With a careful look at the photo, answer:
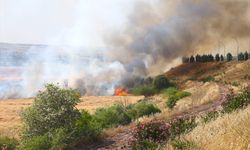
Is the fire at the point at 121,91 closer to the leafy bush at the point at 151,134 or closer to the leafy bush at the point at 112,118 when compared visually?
the leafy bush at the point at 112,118

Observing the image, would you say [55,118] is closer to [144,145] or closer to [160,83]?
[144,145]

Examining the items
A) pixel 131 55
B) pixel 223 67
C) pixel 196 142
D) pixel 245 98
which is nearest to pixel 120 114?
pixel 245 98

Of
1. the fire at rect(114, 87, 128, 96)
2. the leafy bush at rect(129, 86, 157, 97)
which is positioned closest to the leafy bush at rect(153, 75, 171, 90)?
the leafy bush at rect(129, 86, 157, 97)

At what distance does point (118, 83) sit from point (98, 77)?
4.50m

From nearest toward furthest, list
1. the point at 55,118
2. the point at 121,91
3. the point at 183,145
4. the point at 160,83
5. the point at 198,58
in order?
the point at 183,145 → the point at 55,118 → the point at 160,83 → the point at 121,91 → the point at 198,58

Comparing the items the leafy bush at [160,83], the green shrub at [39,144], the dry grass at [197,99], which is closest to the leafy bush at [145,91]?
the leafy bush at [160,83]

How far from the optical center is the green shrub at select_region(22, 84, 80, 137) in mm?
21859

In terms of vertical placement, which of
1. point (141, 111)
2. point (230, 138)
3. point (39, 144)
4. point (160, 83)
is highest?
point (160, 83)

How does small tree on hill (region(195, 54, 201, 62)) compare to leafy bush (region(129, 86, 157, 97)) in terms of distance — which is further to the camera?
small tree on hill (region(195, 54, 201, 62))

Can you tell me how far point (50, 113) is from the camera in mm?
21859

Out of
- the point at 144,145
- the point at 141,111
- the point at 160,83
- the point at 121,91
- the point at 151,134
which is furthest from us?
the point at 121,91

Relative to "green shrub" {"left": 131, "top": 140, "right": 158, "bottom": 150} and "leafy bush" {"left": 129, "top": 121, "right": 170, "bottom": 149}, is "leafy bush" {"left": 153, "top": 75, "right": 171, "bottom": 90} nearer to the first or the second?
"leafy bush" {"left": 129, "top": 121, "right": 170, "bottom": 149}

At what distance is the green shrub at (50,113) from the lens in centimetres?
2186

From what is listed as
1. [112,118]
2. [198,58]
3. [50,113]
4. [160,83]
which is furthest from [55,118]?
[198,58]
